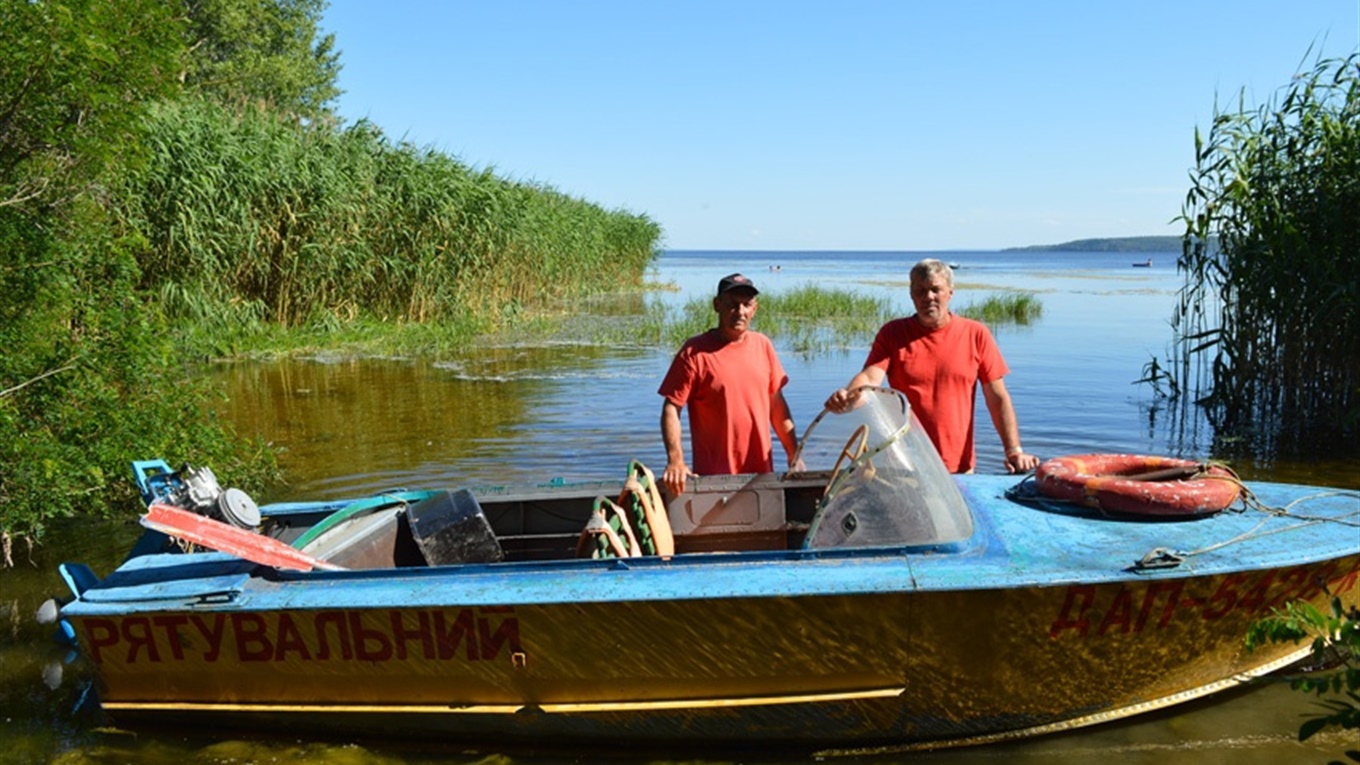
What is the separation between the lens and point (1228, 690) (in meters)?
4.46

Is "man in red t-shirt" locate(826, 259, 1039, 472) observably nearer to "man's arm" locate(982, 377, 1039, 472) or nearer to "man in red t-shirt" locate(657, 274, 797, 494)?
"man's arm" locate(982, 377, 1039, 472)

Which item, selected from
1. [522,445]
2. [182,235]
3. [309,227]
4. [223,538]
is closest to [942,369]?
[223,538]

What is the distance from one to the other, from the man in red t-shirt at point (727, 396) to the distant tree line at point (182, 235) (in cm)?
338

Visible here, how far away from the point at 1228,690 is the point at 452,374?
11.2m

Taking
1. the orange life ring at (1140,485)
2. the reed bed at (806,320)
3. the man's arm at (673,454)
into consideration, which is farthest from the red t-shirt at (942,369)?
the reed bed at (806,320)

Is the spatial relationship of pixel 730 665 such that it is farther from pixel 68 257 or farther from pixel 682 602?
pixel 68 257

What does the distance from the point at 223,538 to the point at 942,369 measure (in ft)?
10.5

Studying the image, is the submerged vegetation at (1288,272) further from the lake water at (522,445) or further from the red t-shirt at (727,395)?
the red t-shirt at (727,395)

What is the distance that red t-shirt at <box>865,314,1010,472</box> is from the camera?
4.98 m

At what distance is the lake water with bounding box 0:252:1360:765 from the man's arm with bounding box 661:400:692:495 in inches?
50.2

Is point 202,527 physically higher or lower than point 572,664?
higher

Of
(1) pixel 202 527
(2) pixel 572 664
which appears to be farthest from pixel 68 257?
(2) pixel 572 664

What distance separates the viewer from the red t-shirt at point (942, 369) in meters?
4.98

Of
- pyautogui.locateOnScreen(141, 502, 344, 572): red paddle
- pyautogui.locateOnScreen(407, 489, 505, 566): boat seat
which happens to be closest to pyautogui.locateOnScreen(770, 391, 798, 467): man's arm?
pyautogui.locateOnScreen(407, 489, 505, 566): boat seat
